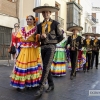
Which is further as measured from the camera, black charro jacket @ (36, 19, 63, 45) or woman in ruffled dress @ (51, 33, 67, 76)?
woman in ruffled dress @ (51, 33, 67, 76)

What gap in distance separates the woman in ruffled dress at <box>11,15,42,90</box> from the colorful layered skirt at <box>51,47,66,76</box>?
115 inches

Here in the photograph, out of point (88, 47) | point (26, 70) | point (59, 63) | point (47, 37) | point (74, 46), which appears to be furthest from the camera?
point (88, 47)

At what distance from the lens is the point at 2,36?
16219 mm

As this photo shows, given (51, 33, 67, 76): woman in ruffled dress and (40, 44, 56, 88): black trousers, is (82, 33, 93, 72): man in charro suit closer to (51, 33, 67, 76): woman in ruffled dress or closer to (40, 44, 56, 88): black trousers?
(51, 33, 67, 76): woman in ruffled dress

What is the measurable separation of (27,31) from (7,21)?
12.5m

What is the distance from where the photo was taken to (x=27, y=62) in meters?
5.11

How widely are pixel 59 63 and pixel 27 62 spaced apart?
10.7 ft

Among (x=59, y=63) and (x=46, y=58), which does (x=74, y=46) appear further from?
(x=46, y=58)

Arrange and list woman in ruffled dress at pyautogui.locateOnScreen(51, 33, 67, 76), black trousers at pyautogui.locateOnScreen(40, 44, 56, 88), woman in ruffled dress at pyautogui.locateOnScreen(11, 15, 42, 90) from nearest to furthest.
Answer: black trousers at pyautogui.locateOnScreen(40, 44, 56, 88)
woman in ruffled dress at pyautogui.locateOnScreen(11, 15, 42, 90)
woman in ruffled dress at pyautogui.locateOnScreen(51, 33, 67, 76)

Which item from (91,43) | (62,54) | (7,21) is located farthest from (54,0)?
(62,54)

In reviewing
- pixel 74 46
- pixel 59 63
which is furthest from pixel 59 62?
pixel 74 46

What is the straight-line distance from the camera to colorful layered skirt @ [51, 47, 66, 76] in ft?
26.6

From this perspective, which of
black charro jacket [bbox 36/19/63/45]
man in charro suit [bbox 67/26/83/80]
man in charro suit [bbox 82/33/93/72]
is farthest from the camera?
man in charro suit [bbox 82/33/93/72]

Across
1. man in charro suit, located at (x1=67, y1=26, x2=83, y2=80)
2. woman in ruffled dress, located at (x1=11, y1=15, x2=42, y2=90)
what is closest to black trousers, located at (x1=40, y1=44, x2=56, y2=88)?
woman in ruffled dress, located at (x1=11, y1=15, x2=42, y2=90)
